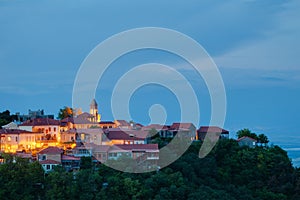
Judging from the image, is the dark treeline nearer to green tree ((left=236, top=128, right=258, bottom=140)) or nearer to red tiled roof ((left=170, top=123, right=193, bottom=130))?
red tiled roof ((left=170, top=123, right=193, bottom=130))

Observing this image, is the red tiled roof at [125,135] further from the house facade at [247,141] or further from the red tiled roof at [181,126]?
the house facade at [247,141]

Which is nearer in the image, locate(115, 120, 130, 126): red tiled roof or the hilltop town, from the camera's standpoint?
the hilltop town

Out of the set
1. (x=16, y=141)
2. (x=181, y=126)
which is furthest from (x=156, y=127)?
(x=16, y=141)

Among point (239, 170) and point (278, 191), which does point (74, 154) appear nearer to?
point (239, 170)

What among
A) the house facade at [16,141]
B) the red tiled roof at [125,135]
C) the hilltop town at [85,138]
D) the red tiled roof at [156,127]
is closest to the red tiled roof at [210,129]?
the hilltop town at [85,138]

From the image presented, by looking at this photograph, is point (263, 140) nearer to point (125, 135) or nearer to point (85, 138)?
point (125, 135)

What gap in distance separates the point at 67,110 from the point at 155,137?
8.10 m

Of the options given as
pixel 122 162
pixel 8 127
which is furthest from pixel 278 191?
pixel 8 127

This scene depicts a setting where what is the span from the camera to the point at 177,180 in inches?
878

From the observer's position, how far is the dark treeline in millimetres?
20812

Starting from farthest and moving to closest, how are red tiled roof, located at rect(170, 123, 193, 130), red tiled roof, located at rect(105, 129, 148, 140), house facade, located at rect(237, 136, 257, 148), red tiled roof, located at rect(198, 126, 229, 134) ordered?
red tiled roof, located at rect(198, 126, 229, 134) < house facade, located at rect(237, 136, 257, 148) < red tiled roof, located at rect(170, 123, 193, 130) < red tiled roof, located at rect(105, 129, 148, 140)

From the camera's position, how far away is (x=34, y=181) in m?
21.2

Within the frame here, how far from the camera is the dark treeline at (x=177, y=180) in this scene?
2081 centimetres

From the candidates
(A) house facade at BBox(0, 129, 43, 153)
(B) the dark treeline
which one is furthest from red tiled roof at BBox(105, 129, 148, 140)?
(A) house facade at BBox(0, 129, 43, 153)
